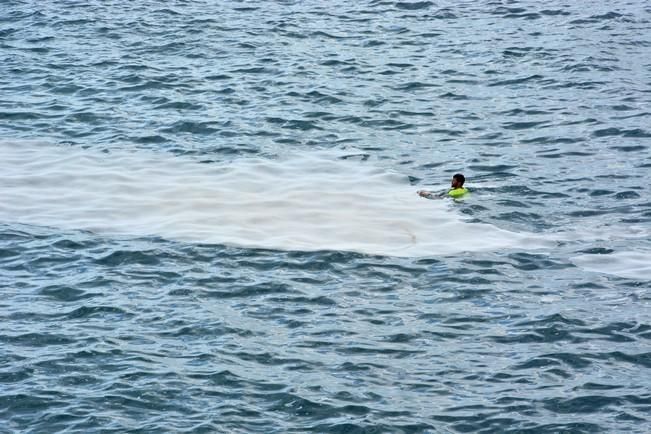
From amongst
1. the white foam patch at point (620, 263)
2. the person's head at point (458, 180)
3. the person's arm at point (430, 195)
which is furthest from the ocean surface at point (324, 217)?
the person's head at point (458, 180)

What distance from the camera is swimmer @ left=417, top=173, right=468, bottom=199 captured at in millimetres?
27719

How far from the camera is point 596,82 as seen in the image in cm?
3538

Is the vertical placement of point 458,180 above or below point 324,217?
above

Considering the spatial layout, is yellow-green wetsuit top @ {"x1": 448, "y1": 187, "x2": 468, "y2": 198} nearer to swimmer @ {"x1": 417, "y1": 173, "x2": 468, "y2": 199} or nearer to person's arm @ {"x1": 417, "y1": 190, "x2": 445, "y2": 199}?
swimmer @ {"x1": 417, "y1": 173, "x2": 468, "y2": 199}

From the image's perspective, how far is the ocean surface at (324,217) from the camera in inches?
770

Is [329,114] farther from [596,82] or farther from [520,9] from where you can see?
[520,9]

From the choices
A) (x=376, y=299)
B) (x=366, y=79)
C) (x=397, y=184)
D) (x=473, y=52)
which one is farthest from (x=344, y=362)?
(x=473, y=52)

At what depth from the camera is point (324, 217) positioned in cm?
2723

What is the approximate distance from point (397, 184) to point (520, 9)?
49.5 feet

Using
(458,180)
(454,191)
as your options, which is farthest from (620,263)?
(454,191)

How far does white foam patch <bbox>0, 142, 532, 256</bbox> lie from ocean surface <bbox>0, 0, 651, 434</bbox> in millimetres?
85

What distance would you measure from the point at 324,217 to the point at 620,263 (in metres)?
6.59

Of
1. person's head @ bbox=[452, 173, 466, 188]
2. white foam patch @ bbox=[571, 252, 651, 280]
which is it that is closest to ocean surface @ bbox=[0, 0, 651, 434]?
white foam patch @ bbox=[571, 252, 651, 280]

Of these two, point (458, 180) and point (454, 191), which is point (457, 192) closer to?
point (454, 191)
